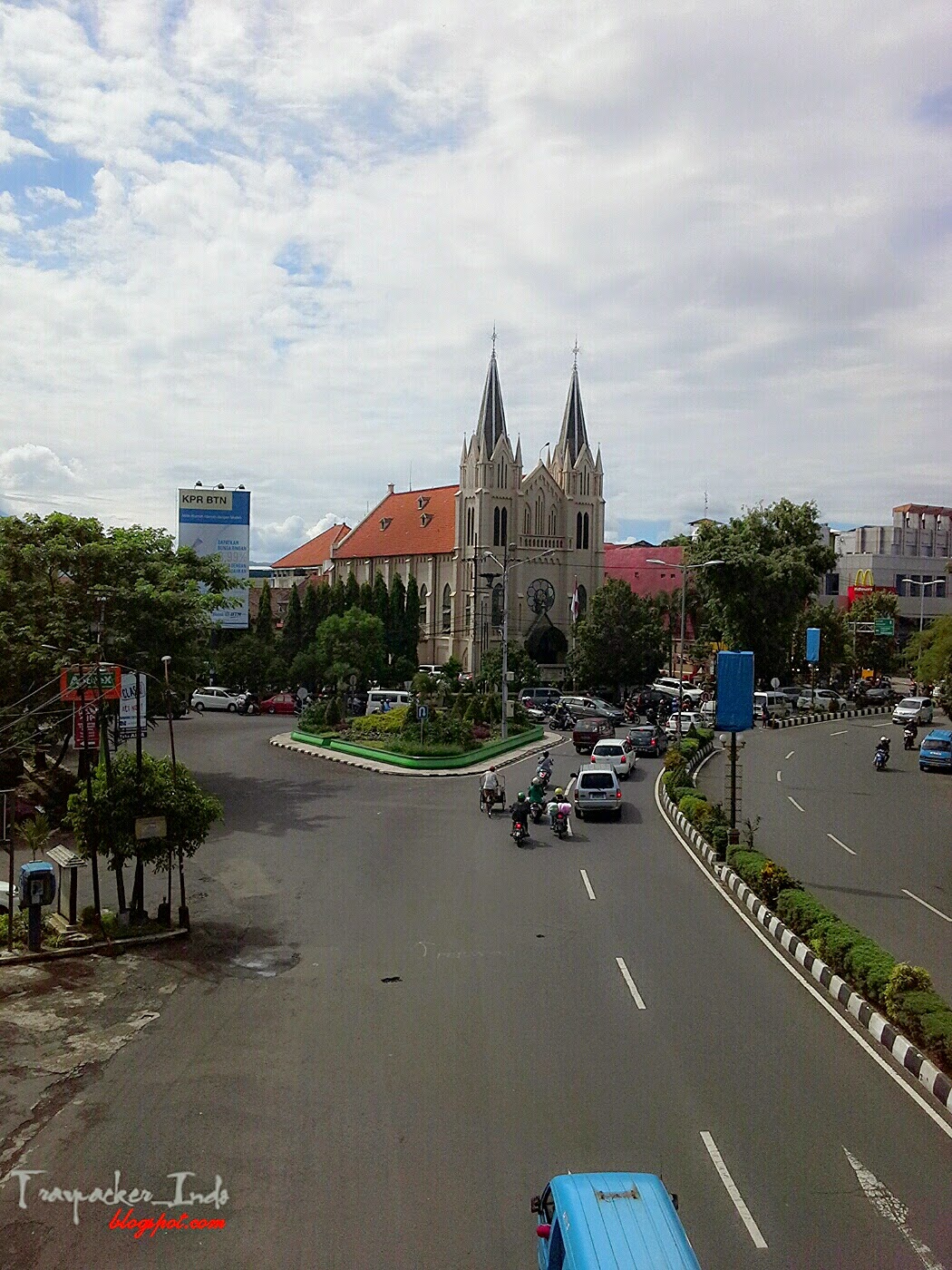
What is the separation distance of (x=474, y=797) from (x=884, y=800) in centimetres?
1164

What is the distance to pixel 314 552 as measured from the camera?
105 metres

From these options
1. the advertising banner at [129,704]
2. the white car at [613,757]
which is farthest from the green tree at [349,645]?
the white car at [613,757]

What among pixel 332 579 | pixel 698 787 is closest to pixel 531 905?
pixel 698 787

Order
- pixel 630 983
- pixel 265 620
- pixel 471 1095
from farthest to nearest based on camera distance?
pixel 265 620, pixel 630 983, pixel 471 1095

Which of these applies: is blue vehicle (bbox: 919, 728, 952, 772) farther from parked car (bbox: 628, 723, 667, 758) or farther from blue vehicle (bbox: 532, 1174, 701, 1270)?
blue vehicle (bbox: 532, 1174, 701, 1270)

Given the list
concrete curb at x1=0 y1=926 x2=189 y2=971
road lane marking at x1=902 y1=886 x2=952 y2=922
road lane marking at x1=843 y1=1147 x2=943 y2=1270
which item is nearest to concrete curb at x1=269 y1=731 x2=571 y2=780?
road lane marking at x1=902 y1=886 x2=952 y2=922

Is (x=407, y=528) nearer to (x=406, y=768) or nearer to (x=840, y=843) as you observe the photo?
(x=406, y=768)

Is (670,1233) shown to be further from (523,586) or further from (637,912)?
(523,586)

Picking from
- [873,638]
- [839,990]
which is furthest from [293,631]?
[839,990]

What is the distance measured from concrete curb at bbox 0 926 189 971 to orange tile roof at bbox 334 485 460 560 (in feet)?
223

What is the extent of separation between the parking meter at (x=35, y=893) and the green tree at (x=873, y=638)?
217ft

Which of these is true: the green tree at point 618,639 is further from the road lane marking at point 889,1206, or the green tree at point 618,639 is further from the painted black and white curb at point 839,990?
the road lane marking at point 889,1206

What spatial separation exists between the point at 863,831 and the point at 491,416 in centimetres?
6134

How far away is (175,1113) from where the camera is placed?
9.09m
